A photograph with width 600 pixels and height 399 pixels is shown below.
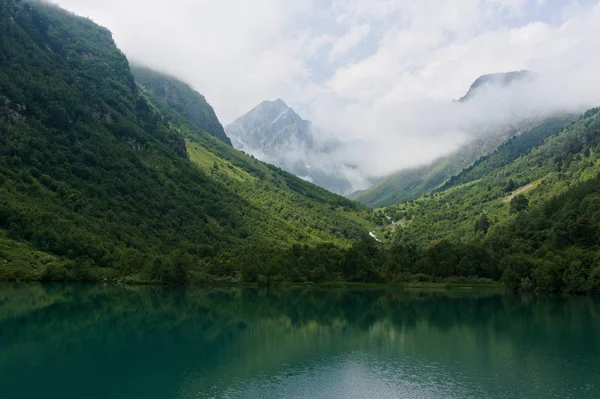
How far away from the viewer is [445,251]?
6088 inches

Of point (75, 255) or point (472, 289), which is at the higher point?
point (75, 255)

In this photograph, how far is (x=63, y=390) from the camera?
37031 mm

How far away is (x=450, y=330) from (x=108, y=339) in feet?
153

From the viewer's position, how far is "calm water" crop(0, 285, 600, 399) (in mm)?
39781

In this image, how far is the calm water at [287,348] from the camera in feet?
131

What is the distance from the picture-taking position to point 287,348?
5656 centimetres

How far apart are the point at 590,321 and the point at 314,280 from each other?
84417mm

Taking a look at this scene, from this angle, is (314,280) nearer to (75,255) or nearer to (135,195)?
(75,255)

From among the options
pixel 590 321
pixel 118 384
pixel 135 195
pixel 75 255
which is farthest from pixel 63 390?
pixel 135 195

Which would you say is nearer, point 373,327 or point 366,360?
point 366,360

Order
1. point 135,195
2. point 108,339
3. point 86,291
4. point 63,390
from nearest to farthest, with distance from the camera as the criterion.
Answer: point 63,390 < point 108,339 < point 86,291 < point 135,195

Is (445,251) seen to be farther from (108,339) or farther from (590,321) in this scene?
(108,339)

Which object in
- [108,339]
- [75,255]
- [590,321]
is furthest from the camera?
[75,255]

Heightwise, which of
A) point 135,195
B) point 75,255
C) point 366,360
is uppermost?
point 135,195
